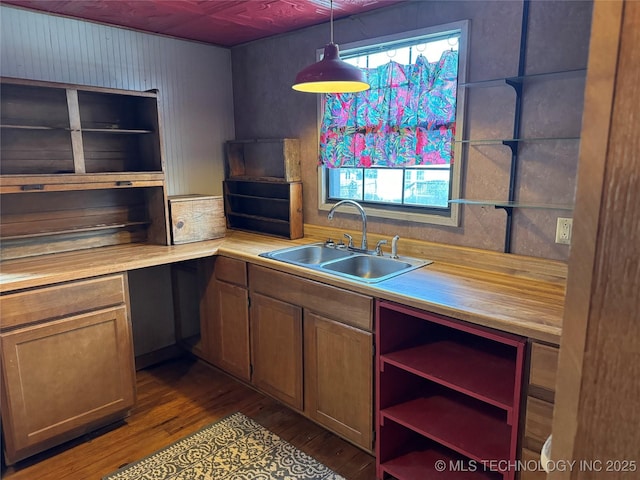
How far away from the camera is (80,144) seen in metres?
2.40

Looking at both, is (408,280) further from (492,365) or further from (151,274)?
(151,274)

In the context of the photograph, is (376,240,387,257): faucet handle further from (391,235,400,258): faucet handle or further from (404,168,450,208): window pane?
(404,168,450,208): window pane

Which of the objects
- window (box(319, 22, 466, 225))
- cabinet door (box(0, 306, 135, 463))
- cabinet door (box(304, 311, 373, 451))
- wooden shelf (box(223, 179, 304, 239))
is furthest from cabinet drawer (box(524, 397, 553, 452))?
cabinet door (box(0, 306, 135, 463))

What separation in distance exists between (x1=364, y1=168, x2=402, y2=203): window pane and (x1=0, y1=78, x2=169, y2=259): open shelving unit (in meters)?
1.28

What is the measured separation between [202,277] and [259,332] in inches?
24.1

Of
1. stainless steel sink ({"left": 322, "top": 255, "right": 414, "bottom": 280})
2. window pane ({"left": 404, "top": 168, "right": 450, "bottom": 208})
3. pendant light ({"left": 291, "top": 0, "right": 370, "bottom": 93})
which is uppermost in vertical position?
pendant light ({"left": 291, "top": 0, "right": 370, "bottom": 93})

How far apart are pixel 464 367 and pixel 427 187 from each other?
1.06m

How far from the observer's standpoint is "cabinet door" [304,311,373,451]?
2029 millimetres

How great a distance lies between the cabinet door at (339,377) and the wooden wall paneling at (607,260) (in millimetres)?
1506

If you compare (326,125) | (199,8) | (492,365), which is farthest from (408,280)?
(199,8)

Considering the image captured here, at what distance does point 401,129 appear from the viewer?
2455 mm

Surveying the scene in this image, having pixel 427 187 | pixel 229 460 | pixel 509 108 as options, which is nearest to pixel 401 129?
pixel 427 187

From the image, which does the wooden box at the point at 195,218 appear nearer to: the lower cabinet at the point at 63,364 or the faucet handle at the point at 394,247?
the lower cabinet at the point at 63,364

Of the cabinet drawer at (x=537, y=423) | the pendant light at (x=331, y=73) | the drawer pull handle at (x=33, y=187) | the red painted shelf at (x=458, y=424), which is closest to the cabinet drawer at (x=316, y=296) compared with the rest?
the red painted shelf at (x=458, y=424)
